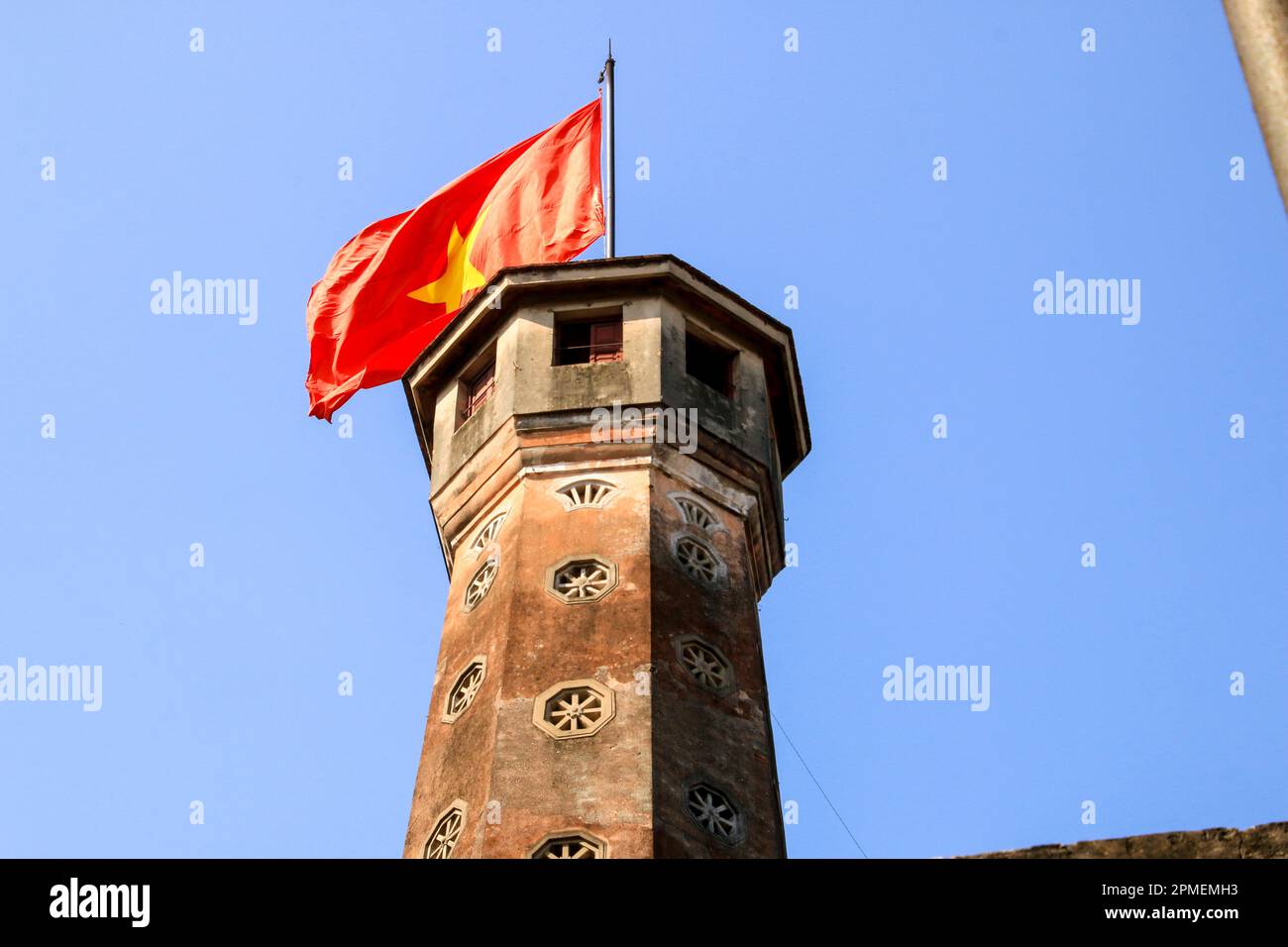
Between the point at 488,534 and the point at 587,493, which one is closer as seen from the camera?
the point at 587,493

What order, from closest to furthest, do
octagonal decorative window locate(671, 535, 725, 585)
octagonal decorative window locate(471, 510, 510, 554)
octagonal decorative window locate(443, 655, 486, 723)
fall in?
octagonal decorative window locate(443, 655, 486, 723) → octagonal decorative window locate(671, 535, 725, 585) → octagonal decorative window locate(471, 510, 510, 554)

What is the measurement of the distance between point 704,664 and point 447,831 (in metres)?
2.89

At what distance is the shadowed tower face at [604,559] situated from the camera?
1686 centimetres

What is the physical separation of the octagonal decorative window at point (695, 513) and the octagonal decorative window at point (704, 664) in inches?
66.9

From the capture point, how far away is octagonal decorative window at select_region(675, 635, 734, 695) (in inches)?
715

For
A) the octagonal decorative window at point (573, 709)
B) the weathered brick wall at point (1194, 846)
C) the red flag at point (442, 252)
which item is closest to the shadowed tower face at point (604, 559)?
the octagonal decorative window at point (573, 709)

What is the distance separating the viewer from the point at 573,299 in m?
21.6

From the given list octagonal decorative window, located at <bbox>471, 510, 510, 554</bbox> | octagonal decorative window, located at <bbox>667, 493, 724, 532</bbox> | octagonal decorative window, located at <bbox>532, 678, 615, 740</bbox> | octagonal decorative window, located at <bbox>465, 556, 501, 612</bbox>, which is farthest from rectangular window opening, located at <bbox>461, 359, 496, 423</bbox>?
octagonal decorative window, located at <bbox>532, 678, 615, 740</bbox>

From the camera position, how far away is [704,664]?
18.3 metres

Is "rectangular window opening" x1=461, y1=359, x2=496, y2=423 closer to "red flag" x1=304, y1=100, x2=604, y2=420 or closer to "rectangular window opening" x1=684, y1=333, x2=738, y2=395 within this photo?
"red flag" x1=304, y1=100, x2=604, y2=420

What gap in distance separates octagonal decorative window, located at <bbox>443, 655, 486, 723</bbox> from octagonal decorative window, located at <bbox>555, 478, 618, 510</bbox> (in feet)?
6.52

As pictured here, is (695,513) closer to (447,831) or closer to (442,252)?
(447,831)

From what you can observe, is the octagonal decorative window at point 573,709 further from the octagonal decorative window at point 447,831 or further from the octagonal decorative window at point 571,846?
the octagonal decorative window at point 571,846

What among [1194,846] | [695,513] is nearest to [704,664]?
[695,513]
